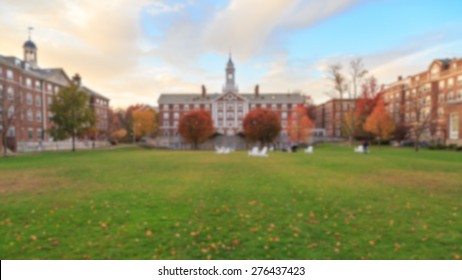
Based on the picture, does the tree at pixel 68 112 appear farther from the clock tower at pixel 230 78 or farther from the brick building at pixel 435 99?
the brick building at pixel 435 99

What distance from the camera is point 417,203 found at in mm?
8492

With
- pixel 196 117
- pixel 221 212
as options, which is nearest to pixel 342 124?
pixel 196 117

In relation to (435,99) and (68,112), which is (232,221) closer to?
(68,112)

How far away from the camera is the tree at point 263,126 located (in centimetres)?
5478

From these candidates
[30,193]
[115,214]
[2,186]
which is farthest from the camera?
[2,186]

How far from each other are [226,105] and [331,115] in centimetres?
3283

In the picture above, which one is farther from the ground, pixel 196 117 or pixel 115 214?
pixel 196 117

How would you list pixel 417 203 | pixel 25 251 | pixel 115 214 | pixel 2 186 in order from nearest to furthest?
pixel 25 251
pixel 115 214
pixel 417 203
pixel 2 186

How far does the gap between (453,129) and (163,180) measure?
153 feet

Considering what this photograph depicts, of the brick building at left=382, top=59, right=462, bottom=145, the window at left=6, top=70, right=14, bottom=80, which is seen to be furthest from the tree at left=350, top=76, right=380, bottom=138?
the window at left=6, top=70, right=14, bottom=80

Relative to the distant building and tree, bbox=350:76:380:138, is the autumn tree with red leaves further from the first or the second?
the distant building

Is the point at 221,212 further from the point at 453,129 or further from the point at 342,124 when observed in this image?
the point at 342,124

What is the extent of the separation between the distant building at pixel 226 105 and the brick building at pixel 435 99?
970 inches

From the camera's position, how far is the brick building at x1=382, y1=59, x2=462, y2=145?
42878mm
